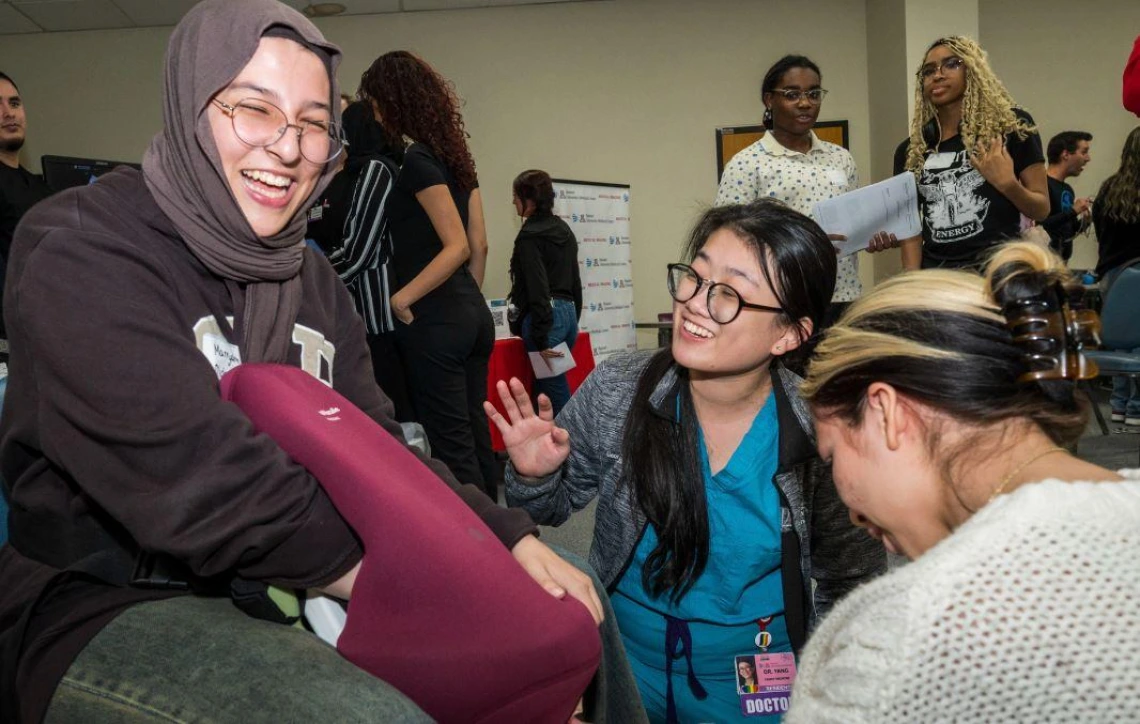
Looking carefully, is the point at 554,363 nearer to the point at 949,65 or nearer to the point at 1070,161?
the point at 949,65

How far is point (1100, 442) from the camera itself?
467 cm

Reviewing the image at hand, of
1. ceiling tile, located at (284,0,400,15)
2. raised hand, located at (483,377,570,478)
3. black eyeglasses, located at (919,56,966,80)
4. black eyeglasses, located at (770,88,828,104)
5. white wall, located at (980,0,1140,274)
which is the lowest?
raised hand, located at (483,377,570,478)

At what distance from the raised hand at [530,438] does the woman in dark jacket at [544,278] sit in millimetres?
3374

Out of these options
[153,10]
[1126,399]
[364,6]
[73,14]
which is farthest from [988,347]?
[73,14]

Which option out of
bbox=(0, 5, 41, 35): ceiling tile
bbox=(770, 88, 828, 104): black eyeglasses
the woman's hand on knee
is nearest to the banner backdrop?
bbox=(770, 88, 828, 104): black eyeglasses

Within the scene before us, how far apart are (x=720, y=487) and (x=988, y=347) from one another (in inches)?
29.6

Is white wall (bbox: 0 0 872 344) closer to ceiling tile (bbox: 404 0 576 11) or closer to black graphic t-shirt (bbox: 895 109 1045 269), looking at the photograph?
ceiling tile (bbox: 404 0 576 11)

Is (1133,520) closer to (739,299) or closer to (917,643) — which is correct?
(917,643)

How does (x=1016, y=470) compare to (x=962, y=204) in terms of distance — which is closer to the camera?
(x=1016, y=470)

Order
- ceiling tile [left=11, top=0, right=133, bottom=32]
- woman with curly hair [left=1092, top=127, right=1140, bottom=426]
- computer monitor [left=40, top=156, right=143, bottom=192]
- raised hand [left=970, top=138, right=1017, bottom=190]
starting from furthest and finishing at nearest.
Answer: ceiling tile [left=11, top=0, right=133, bottom=32], woman with curly hair [left=1092, top=127, right=1140, bottom=426], raised hand [left=970, top=138, right=1017, bottom=190], computer monitor [left=40, top=156, right=143, bottom=192]

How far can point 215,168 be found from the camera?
1181mm

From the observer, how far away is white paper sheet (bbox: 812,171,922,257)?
110 inches

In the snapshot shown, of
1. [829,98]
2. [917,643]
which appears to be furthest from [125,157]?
[917,643]

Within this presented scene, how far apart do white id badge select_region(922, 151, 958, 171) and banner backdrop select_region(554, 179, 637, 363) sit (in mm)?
3407
